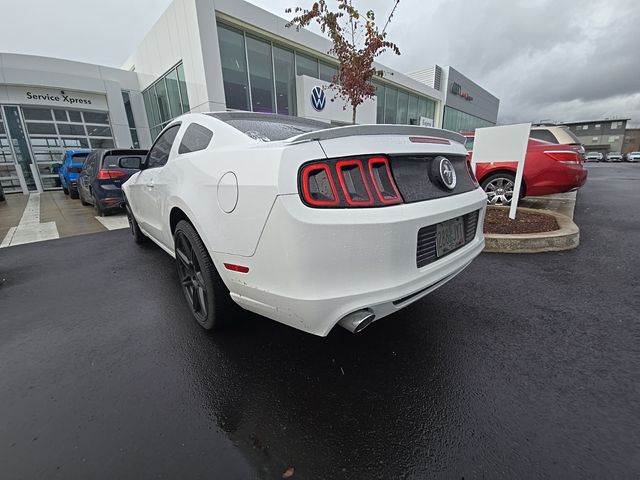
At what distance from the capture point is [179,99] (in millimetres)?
12172

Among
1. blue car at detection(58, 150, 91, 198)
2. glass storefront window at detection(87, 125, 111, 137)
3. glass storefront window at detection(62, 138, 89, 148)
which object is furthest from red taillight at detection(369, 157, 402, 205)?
glass storefront window at detection(62, 138, 89, 148)

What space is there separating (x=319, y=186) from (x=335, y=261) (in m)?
0.36

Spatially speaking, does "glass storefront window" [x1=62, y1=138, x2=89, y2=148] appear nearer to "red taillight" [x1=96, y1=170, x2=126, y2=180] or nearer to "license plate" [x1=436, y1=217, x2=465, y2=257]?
"red taillight" [x1=96, y1=170, x2=126, y2=180]

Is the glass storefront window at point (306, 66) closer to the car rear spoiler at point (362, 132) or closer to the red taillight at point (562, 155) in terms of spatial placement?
the red taillight at point (562, 155)

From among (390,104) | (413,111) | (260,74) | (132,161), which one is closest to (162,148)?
(132,161)

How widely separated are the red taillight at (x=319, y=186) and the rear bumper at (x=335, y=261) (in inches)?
2.0

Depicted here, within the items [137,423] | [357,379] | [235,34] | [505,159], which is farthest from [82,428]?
[235,34]

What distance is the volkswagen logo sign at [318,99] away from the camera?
44.6ft

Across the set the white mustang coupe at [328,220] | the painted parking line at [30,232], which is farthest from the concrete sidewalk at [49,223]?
the white mustang coupe at [328,220]

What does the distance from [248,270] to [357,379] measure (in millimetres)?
897

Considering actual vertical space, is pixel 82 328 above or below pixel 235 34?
below

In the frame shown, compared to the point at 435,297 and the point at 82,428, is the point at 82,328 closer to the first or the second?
the point at 82,428

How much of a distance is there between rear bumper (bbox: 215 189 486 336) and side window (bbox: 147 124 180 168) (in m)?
1.87

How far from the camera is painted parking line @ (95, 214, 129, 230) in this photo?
6023 mm
